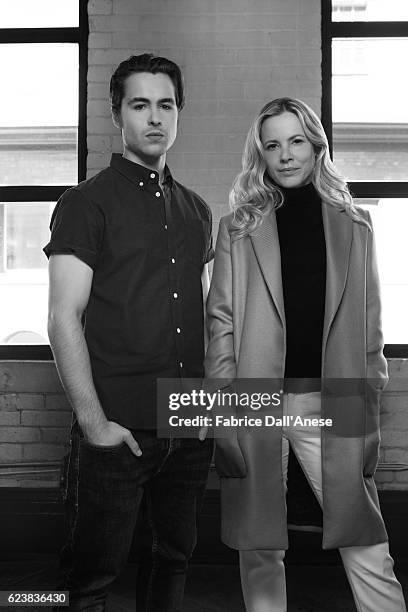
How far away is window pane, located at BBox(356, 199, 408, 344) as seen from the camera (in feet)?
10.2

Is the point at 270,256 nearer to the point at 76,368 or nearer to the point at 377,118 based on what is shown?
the point at 76,368

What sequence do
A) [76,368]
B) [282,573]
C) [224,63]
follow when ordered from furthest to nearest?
[224,63] < [282,573] < [76,368]

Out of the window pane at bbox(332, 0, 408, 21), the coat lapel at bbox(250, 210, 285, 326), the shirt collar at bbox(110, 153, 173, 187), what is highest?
the window pane at bbox(332, 0, 408, 21)

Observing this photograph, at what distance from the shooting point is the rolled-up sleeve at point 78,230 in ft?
5.54

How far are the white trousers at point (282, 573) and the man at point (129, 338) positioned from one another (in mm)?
210

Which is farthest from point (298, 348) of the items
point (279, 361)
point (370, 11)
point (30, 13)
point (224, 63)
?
point (30, 13)

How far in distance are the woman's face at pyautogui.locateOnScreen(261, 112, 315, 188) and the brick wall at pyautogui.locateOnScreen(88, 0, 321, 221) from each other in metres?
1.10

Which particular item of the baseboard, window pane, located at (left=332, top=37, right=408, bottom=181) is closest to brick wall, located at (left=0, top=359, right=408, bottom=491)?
the baseboard

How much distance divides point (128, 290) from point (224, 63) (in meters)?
1.64

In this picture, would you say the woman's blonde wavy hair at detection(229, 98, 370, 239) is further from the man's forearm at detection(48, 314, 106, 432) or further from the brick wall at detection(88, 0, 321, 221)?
the brick wall at detection(88, 0, 321, 221)

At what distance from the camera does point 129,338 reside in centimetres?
175

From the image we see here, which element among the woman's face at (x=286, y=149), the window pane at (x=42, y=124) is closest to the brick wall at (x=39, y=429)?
the window pane at (x=42, y=124)

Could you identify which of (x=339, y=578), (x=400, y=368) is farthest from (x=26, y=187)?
(x=339, y=578)

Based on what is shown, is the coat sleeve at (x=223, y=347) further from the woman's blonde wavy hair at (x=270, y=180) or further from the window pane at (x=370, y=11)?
the window pane at (x=370, y=11)
